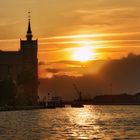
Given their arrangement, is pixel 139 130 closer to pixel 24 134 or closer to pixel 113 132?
pixel 113 132

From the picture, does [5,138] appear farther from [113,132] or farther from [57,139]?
[113,132]

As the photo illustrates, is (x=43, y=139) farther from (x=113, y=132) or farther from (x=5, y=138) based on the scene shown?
(x=113, y=132)

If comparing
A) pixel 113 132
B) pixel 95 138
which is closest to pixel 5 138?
pixel 95 138

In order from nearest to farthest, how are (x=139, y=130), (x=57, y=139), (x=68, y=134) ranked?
(x=57, y=139) < (x=68, y=134) < (x=139, y=130)

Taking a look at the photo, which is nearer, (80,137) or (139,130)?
(80,137)

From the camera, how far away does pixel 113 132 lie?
100 metres

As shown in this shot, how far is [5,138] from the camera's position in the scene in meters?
88.4

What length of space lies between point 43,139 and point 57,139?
1811 millimetres

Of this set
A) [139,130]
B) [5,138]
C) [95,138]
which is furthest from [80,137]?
[139,130]

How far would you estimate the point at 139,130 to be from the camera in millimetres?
103938

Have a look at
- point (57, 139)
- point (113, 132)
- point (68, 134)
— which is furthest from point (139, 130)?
point (57, 139)

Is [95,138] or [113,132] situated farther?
[113,132]

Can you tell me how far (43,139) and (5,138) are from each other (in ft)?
17.4

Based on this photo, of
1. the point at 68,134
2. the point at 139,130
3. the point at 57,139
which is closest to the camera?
the point at 57,139
